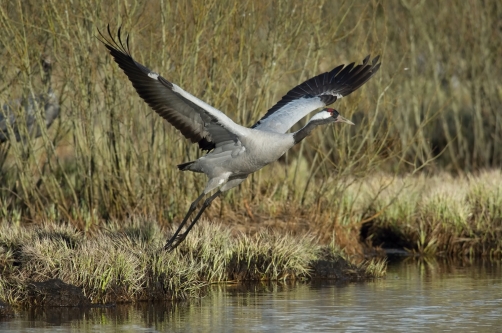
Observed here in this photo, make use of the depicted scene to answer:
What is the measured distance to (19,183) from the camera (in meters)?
11.9

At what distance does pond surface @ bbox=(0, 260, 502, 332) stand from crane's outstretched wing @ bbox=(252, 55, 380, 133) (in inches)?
66.7

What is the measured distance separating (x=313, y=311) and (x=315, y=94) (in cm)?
324

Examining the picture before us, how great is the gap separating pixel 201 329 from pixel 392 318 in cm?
154

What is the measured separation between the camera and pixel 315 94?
10.3 metres

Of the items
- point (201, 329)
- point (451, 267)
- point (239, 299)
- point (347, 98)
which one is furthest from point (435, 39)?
point (201, 329)

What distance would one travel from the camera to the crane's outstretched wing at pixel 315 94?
959 cm

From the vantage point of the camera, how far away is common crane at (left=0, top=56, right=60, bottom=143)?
10844 millimetres

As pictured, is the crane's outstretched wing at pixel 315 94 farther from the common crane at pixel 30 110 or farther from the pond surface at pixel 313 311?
the common crane at pixel 30 110

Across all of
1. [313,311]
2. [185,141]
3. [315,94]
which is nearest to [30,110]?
[185,141]

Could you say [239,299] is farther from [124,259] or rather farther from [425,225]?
[425,225]

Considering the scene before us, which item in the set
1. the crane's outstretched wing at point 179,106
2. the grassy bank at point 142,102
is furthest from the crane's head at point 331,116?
the grassy bank at point 142,102

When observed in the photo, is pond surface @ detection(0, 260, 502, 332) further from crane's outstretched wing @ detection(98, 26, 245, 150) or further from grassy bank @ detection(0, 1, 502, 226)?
grassy bank @ detection(0, 1, 502, 226)

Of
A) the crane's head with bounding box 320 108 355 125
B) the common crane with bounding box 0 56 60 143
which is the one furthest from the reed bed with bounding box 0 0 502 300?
the crane's head with bounding box 320 108 355 125

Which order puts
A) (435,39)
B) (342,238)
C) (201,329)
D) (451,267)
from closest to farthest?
Answer: (201,329) < (451,267) < (342,238) < (435,39)
